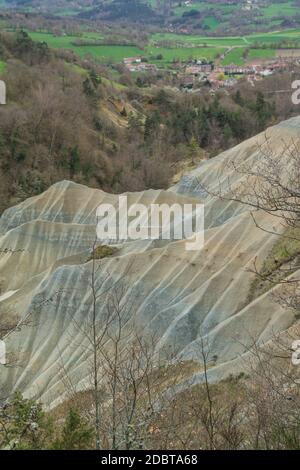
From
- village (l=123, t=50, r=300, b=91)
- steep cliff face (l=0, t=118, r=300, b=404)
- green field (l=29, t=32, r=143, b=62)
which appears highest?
green field (l=29, t=32, r=143, b=62)

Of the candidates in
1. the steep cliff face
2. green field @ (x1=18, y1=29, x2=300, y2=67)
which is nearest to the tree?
the steep cliff face

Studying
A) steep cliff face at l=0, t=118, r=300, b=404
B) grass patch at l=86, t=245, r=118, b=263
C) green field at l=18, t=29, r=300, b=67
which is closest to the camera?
steep cliff face at l=0, t=118, r=300, b=404

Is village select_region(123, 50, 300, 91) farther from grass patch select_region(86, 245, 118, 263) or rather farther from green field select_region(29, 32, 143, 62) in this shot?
grass patch select_region(86, 245, 118, 263)

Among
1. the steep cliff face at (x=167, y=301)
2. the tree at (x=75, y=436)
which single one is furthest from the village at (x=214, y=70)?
the tree at (x=75, y=436)

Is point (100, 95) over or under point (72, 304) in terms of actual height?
over

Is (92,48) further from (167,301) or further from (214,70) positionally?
(167,301)

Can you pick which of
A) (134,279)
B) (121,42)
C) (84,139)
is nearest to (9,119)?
(84,139)

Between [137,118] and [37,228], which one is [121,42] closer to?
[137,118]

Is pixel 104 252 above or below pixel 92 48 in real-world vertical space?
below

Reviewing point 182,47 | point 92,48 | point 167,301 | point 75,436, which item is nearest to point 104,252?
point 167,301

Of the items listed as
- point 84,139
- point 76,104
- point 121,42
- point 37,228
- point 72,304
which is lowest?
point 72,304

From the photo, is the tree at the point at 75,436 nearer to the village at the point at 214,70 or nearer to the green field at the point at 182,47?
the village at the point at 214,70
